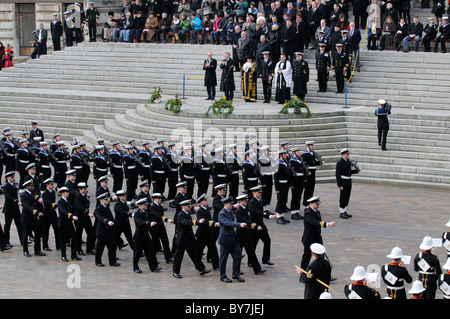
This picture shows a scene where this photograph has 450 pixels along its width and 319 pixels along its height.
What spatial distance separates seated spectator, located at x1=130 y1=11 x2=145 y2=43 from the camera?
98.2 feet

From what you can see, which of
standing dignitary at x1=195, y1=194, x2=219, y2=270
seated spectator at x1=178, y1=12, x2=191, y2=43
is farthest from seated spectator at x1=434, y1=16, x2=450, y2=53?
standing dignitary at x1=195, y1=194, x2=219, y2=270

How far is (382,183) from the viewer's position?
2062 cm

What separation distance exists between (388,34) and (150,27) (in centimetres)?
873

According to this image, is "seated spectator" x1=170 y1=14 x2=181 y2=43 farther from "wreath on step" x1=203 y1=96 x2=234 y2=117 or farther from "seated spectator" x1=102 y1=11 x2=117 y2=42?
"wreath on step" x1=203 y1=96 x2=234 y2=117

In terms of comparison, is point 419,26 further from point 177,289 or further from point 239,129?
point 177,289

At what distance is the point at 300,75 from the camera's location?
23.1 metres

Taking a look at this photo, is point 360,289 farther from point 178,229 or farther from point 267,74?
point 267,74

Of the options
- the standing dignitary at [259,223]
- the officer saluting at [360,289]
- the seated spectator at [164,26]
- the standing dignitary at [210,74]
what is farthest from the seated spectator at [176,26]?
the officer saluting at [360,289]

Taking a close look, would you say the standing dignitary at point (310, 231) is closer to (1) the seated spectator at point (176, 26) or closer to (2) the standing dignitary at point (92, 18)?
(1) the seated spectator at point (176, 26)

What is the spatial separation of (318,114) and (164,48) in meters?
8.61

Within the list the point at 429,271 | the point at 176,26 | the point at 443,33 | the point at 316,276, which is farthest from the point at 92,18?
the point at 429,271

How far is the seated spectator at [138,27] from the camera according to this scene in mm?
29922

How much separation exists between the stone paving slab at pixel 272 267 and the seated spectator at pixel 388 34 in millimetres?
8694
